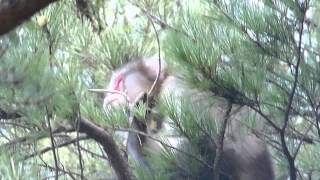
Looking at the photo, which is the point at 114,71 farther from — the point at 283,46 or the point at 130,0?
the point at 283,46

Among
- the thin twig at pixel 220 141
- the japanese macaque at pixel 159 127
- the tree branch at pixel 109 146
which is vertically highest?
the japanese macaque at pixel 159 127

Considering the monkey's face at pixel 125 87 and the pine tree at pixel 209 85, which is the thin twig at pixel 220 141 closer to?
the pine tree at pixel 209 85

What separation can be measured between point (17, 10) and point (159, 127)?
988mm

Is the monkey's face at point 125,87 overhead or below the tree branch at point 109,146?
overhead

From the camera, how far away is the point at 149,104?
1742mm

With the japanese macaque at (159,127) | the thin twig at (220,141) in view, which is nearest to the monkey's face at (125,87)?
the japanese macaque at (159,127)

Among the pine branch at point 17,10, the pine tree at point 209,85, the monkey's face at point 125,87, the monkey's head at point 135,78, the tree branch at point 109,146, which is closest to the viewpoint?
the pine branch at point 17,10

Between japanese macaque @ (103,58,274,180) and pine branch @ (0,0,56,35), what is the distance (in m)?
0.88

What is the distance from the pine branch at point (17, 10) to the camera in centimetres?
75

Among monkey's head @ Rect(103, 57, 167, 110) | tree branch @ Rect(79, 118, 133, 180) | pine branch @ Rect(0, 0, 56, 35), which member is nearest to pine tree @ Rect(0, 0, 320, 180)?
tree branch @ Rect(79, 118, 133, 180)

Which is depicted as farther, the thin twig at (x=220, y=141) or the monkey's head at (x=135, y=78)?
the monkey's head at (x=135, y=78)

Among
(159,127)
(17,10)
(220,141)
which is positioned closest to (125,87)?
(159,127)

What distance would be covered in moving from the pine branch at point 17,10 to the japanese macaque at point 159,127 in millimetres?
→ 879

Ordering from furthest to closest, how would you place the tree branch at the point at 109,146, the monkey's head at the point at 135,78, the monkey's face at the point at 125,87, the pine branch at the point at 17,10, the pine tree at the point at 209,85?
1. the monkey's head at the point at 135,78
2. the monkey's face at the point at 125,87
3. the tree branch at the point at 109,146
4. the pine tree at the point at 209,85
5. the pine branch at the point at 17,10
